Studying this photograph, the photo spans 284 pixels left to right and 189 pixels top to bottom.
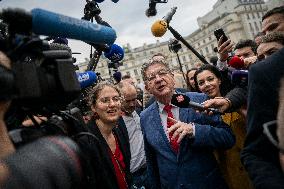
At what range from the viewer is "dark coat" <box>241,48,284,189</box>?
4.81 feet

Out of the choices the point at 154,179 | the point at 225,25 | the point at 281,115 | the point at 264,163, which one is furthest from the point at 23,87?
the point at 225,25

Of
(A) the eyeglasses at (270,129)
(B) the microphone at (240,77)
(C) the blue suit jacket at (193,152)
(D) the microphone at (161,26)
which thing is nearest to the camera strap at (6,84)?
(A) the eyeglasses at (270,129)

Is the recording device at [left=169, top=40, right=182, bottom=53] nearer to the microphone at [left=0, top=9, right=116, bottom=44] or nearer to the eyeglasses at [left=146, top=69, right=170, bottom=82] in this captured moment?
the eyeglasses at [left=146, top=69, right=170, bottom=82]

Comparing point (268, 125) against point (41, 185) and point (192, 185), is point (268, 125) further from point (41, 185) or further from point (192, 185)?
point (192, 185)

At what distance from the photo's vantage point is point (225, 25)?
2709 inches

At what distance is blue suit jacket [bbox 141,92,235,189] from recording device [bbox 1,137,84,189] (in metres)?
1.78

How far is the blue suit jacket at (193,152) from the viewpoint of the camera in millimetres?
2666

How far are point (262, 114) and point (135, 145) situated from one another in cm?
233

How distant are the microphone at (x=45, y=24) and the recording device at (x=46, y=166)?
316 millimetres

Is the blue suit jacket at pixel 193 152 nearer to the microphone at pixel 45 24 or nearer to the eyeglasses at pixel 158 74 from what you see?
the eyeglasses at pixel 158 74

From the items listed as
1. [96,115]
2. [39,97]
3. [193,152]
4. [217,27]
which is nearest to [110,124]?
[96,115]

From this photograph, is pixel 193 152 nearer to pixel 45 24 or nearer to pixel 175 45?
pixel 45 24

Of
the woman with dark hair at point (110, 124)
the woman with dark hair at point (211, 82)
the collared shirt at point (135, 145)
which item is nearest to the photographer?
the woman with dark hair at point (110, 124)

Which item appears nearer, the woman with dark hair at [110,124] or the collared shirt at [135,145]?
the woman with dark hair at [110,124]
